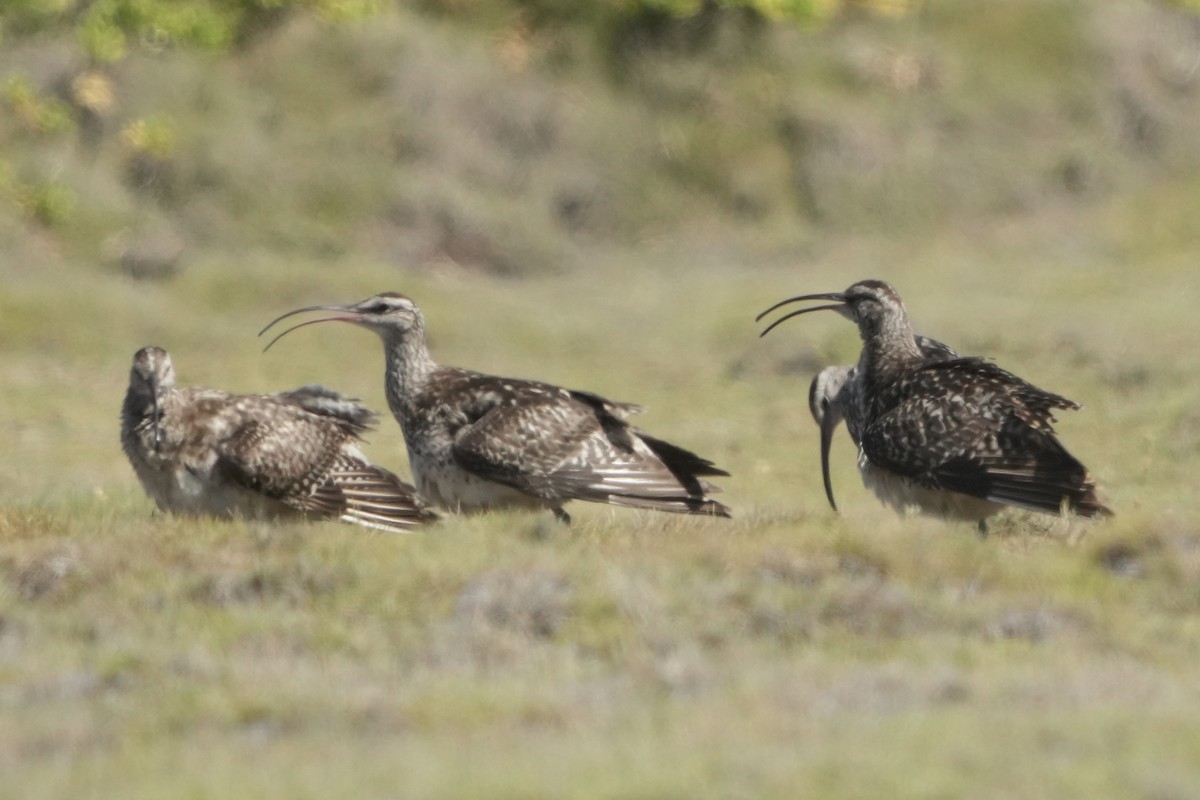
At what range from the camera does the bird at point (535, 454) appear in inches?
528

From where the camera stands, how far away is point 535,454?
13422 millimetres

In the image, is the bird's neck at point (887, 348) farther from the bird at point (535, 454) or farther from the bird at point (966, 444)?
the bird at point (535, 454)

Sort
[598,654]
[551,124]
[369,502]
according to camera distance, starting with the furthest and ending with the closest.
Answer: [551,124] < [369,502] < [598,654]

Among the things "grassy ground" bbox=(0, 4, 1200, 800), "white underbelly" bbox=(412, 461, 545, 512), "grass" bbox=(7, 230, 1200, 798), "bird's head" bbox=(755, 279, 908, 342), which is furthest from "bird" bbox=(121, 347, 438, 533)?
"bird's head" bbox=(755, 279, 908, 342)

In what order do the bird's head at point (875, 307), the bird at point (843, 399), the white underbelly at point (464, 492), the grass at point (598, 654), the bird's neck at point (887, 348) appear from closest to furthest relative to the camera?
the grass at point (598, 654)
the white underbelly at point (464, 492)
the bird's neck at point (887, 348)
the bird at point (843, 399)
the bird's head at point (875, 307)

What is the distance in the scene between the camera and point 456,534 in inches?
471

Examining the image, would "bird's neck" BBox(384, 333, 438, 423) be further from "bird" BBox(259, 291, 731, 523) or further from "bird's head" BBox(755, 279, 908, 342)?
"bird's head" BBox(755, 279, 908, 342)

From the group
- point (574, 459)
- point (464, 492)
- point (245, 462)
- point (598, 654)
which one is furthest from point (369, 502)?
point (598, 654)

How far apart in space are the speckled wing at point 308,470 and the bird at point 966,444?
333 centimetres

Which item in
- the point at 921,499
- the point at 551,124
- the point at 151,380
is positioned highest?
the point at 551,124

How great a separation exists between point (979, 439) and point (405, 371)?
14.4ft

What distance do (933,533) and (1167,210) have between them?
27.0 meters

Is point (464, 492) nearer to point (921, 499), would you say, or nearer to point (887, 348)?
point (921, 499)

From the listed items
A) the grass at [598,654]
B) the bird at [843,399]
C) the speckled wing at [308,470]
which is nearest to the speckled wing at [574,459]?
the grass at [598,654]
